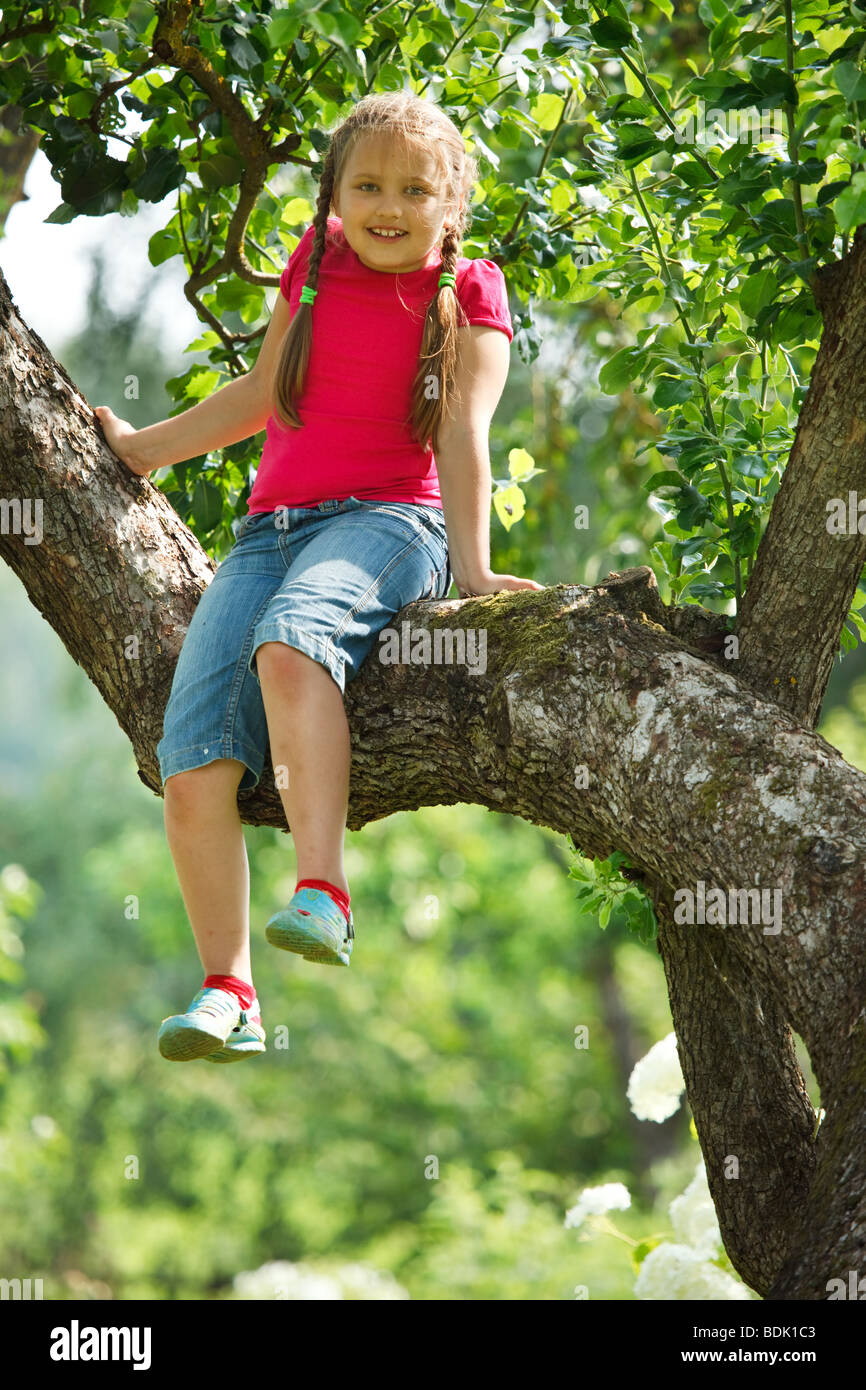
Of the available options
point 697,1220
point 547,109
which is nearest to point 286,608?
point 547,109

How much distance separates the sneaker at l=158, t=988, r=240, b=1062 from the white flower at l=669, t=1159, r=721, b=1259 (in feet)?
4.78

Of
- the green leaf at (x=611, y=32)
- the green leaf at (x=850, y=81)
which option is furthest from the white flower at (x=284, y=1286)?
the green leaf at (x=850, y=81)

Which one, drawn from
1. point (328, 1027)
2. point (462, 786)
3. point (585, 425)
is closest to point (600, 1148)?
point (328, 1027)

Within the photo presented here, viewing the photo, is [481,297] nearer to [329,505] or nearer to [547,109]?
[329,505]

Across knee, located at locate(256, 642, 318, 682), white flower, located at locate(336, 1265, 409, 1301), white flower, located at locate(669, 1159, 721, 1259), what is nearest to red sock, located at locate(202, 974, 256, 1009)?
knee, located at locate(256, 642, 318, 682)

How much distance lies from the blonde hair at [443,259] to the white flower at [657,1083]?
151cm

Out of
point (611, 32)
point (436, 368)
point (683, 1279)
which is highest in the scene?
point (611, 32)


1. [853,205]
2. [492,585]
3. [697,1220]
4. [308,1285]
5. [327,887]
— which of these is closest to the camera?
[853,205]

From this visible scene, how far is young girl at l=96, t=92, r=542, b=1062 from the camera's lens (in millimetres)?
1938

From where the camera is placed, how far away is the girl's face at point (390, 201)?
7.09ft

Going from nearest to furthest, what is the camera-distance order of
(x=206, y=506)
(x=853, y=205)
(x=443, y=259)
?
1. (x=853, y=205)
2. (x=443, y=259)
3. (x=206, y=506)

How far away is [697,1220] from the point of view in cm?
300

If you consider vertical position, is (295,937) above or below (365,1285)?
above

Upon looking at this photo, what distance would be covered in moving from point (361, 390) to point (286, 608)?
1.67 feet
